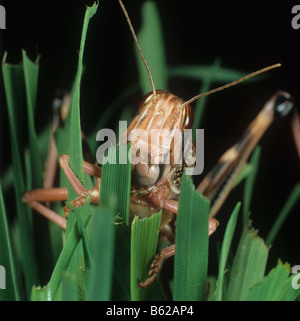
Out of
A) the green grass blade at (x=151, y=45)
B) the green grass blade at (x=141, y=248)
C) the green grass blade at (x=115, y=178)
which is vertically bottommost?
the green grass blade at (x=141, y=248)

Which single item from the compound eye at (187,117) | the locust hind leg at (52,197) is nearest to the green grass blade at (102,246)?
the locust hind leg at (52,197)

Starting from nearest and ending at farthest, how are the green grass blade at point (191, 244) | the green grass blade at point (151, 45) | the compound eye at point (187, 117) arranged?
the green grass blade at point (191, 244)
the compound eye at point (187, 117)
the green grass blade at point (151, 45)

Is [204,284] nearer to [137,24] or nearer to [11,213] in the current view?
[11,213]

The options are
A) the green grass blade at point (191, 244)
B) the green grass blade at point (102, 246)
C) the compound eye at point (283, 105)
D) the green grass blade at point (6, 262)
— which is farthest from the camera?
the compound eye at point (283, 105)


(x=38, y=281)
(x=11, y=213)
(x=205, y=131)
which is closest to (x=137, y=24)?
(x=205, y=131)

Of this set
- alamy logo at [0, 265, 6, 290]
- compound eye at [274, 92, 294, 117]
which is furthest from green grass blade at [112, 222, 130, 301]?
compound eye at [274, 92, 294, 117]

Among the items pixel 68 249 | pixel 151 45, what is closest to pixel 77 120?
pixel 68 249

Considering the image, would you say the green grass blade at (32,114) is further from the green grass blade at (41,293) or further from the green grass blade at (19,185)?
the green grass blade at (41,293)
